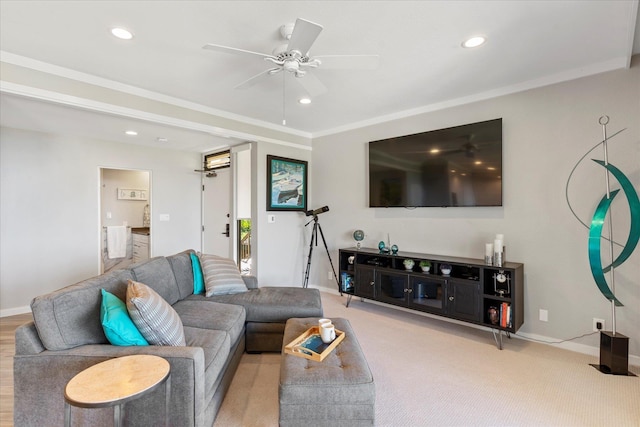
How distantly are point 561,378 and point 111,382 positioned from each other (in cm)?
299

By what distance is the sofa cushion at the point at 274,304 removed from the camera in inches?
104

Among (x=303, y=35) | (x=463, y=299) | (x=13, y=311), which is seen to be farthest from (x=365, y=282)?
(x=13, y=311)

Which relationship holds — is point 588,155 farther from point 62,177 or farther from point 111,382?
point 62,177

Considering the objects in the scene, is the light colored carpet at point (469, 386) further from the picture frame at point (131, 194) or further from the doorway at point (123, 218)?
the picture frame at point (131, 194)

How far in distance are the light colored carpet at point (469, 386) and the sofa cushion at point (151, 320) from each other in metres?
0.62

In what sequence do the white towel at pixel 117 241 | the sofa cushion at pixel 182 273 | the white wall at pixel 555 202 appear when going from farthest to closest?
the white towel at pixel 117 241
the sofa cushion at pixel 182 273
the white wall at pixel 555 202

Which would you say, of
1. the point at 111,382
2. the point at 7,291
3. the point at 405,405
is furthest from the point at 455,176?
the point at 7,291

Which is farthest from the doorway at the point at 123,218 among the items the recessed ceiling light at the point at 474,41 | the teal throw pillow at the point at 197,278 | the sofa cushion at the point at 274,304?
the recessed ceiling light at the point at 474,41

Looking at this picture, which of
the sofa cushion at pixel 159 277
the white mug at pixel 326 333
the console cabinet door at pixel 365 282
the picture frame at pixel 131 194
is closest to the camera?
the white mug at pixel 326 333

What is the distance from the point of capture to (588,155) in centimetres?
268

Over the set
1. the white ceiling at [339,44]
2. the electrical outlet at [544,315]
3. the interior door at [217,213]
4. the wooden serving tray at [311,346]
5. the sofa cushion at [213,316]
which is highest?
the white ceiling at [339,44]

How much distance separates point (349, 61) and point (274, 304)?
206cm

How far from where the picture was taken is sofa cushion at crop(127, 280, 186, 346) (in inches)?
64.1

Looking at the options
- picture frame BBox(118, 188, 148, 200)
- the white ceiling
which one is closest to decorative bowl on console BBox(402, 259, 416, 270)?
the white ceiling
